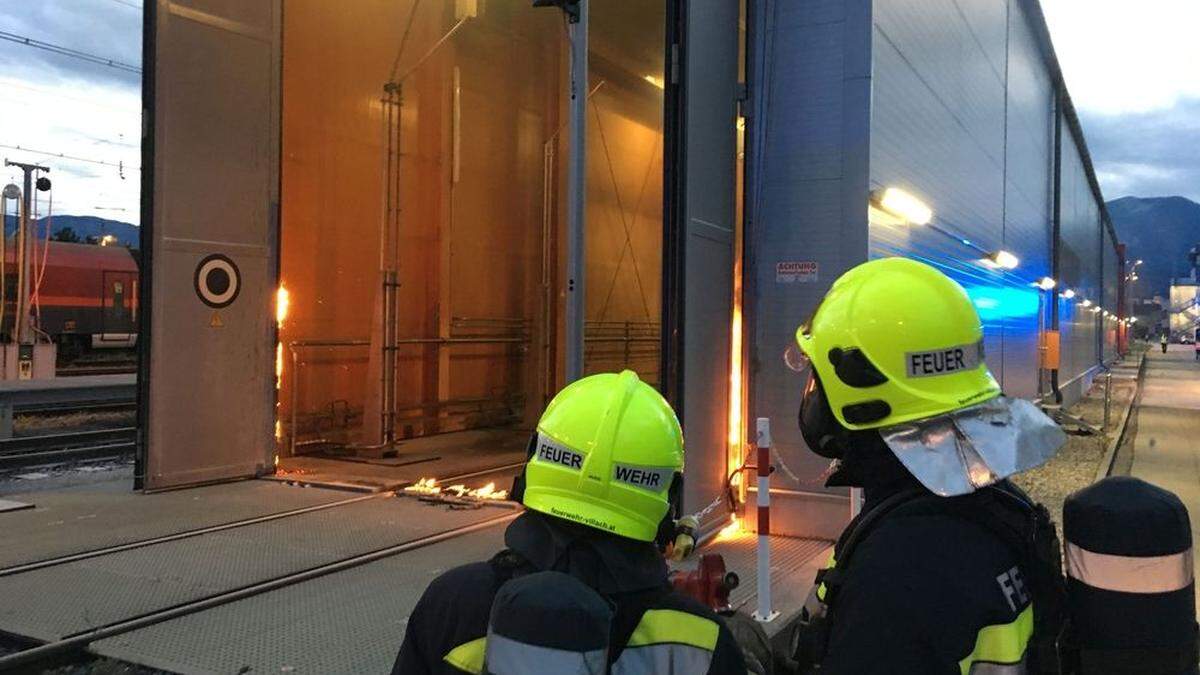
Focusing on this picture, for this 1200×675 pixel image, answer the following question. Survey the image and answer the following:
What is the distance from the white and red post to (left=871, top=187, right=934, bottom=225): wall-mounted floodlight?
8.81 ft

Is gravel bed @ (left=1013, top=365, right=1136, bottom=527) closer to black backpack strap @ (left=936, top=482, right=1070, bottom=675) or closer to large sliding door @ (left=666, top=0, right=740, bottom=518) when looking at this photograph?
large sliding door @ (left=666, top=0, right=740, bottom=518)

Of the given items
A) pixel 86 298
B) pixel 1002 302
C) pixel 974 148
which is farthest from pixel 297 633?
pixel 86 298

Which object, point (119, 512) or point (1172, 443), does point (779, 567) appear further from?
point (1172, 443)

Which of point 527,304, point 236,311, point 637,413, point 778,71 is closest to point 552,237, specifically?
point 527,304

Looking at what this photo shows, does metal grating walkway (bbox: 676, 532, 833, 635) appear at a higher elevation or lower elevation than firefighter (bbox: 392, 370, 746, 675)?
lower

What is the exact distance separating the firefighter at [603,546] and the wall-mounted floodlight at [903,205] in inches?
236

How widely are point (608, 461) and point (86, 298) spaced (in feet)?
101

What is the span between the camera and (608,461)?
5.49 ft

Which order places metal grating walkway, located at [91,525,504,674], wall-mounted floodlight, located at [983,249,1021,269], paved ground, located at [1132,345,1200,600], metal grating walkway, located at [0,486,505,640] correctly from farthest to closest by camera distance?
wall-mounted floodlight, located at [983,249,1021,269], paved ground, located at [1132,345,1200,600], metal grating walkway, located at [0,486,505,640], metal grating walkway, located at [91,525,504,674]

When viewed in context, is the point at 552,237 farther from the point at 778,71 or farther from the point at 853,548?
the point at 853,548

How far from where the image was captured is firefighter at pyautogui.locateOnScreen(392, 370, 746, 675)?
1.49 metres

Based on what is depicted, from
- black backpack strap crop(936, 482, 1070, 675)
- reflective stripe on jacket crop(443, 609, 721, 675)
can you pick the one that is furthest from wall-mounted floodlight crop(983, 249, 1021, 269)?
reflective stripe on jacket crop(443, 609, 721, 675)

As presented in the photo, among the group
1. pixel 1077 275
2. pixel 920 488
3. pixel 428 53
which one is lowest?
pixel 920 488

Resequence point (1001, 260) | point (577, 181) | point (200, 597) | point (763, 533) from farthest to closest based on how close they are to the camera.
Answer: point (1001, 260)
point (577, 181)
point (763, 533)
point (200, 597)
